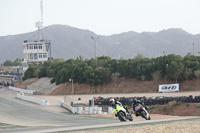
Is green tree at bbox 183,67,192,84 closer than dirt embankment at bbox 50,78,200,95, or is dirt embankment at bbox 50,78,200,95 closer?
green tree at bbox 183,67,192,84

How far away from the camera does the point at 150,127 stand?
16.5 metres

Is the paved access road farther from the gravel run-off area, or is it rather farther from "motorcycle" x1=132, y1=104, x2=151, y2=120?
the gravel run-off area

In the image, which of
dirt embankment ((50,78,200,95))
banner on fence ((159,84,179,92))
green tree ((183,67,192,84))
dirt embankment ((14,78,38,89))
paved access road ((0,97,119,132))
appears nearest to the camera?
paved access road ((0,97,119,132))

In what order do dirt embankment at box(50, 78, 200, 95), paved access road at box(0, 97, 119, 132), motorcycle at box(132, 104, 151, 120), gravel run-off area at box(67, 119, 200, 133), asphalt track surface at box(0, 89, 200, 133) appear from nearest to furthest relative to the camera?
gravel run-off area at box(67, 119, 200, 133), asphalt track surface at box(0, 89, 200, 133), motorcycle at box(132, 104, 151, 120), paved access road at box(0, 97, 119, 132), dirt embankment at box(50, 78, 200, 95)

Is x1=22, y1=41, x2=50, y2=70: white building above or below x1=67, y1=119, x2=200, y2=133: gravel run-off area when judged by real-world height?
above

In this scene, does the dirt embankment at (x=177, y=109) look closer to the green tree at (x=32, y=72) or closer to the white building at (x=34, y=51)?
the green tree at (x=32, y=72)

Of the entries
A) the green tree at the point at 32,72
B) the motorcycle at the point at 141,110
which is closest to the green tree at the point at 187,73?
the motorcycle at the point at 141,110

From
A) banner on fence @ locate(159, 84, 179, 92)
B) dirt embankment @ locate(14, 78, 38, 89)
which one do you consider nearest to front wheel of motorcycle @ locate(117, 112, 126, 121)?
banner on fence @ locate(159, 84, 179, 92)

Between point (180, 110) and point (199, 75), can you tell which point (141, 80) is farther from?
point (180, 110)

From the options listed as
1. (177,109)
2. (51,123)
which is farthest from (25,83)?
(51,123)

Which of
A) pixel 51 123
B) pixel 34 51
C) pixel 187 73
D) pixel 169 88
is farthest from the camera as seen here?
pixel 34 51

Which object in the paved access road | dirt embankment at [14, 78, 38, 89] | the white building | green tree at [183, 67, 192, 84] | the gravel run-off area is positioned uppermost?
the white building

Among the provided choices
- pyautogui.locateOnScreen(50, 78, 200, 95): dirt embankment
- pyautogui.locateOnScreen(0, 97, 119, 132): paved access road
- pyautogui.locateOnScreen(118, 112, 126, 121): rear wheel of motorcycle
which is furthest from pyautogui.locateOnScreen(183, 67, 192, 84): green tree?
pyautogui.locateOnScreen(118, 112, 126, 121): rear wheel of motorcycle

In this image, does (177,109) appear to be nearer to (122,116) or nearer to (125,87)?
(122,116)
